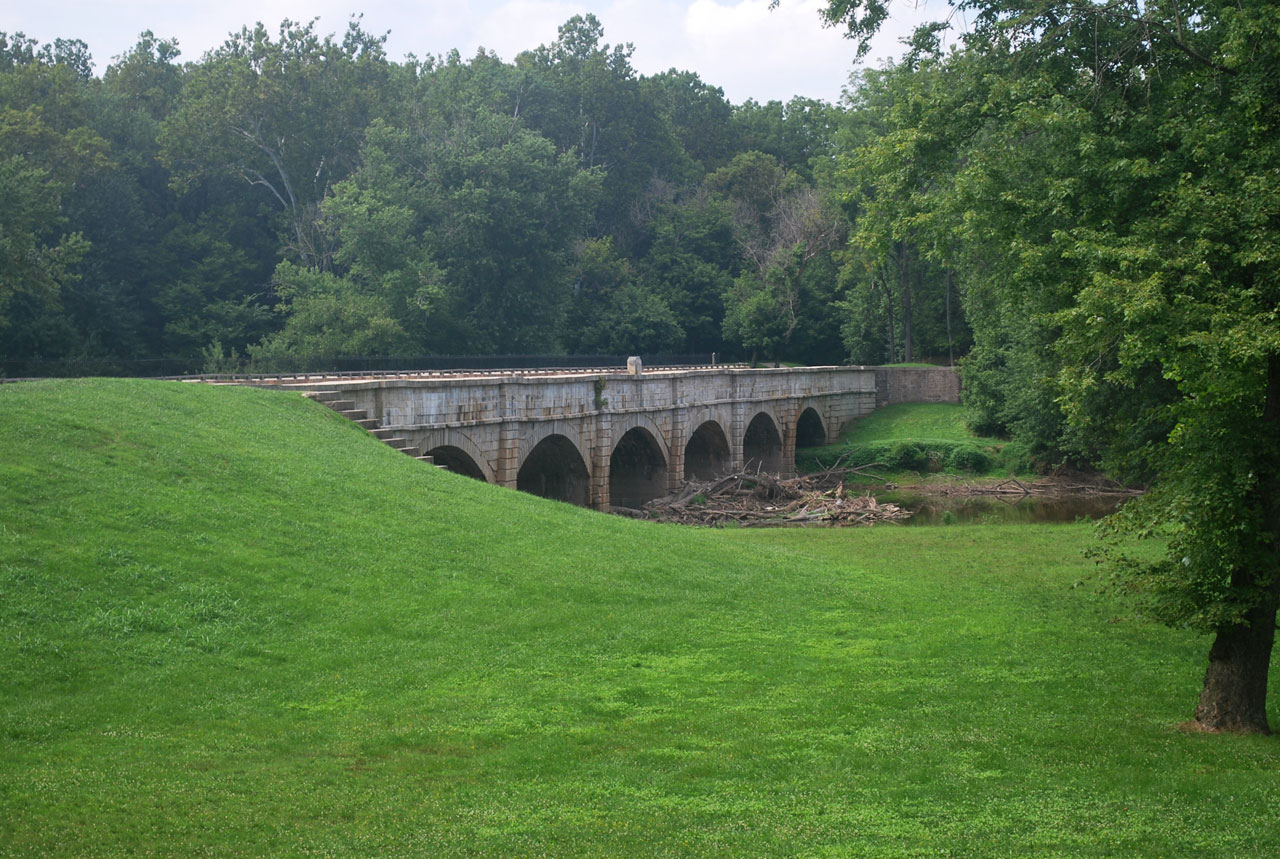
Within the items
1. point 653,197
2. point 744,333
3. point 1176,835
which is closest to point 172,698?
point 1176,835

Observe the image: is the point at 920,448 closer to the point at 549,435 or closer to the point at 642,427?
the point at 642,427

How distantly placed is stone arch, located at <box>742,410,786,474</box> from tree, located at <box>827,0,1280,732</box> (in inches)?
1366

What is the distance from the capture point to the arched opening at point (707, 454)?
50.2m

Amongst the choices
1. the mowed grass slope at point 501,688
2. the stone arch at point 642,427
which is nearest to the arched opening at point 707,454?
the stone arch at point 642,427

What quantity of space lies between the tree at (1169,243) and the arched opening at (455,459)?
15.3 m

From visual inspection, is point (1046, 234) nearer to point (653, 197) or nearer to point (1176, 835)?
point (1176, 835)

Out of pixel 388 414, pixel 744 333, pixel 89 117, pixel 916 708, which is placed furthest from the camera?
pixel 744 333

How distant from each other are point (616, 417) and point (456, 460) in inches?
345

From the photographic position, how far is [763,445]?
56.2m

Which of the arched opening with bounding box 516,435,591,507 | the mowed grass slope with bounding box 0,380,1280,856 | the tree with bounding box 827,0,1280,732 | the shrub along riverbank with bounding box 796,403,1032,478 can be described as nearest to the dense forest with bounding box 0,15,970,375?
the shrub along riverbank with bounding box 796,403,1032,478

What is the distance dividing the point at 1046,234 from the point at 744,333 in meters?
57.0

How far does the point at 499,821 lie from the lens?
28.4 ft

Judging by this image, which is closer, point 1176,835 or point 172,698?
point 1176,835

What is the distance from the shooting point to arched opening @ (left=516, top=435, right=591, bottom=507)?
123 ft
